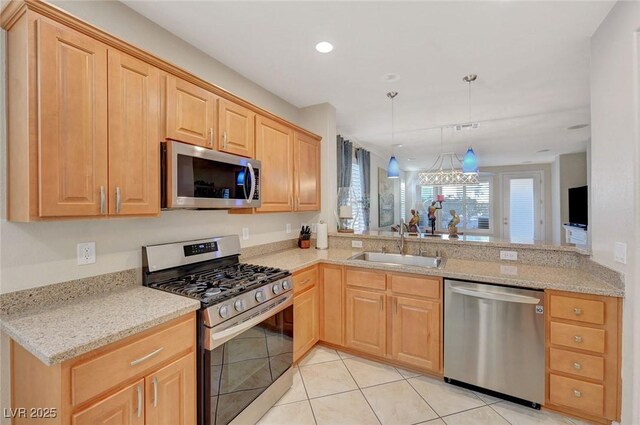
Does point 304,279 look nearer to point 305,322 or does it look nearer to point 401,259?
point 305,322

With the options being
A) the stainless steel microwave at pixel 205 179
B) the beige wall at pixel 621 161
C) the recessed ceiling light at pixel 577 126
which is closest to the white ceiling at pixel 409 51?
the beige wall at pixel 621 161

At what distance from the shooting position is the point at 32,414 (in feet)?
3.89

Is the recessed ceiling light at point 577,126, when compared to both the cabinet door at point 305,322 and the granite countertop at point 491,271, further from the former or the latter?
the cabinet door at point 305,322

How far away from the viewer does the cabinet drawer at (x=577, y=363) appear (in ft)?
5.69

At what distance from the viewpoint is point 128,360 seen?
121 centimetres

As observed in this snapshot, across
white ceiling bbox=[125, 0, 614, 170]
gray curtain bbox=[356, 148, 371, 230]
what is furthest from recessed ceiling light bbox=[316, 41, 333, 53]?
gray curtain bbox=[356, 148, 371, 230]

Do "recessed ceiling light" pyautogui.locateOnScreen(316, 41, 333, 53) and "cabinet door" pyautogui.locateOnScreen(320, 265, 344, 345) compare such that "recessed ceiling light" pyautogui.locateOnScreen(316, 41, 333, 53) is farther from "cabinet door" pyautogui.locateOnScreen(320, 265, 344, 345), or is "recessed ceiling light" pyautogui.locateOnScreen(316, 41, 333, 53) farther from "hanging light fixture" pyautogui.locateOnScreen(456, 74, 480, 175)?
"cabinet door" pyautogui.locateOnScreen(320, 265, 344, 345)

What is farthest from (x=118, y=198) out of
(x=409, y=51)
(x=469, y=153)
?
(x=469, y=153)

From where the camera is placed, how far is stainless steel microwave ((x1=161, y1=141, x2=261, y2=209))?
66.2 inches

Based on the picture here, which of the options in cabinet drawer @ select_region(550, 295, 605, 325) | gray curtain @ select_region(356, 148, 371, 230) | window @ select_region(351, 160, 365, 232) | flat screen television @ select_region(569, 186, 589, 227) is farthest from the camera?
flat screen television @ select_region(569, 186, 589, 227)

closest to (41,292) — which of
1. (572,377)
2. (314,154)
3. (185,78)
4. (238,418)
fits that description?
(238,418)

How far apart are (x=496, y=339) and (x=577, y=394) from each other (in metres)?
0.50

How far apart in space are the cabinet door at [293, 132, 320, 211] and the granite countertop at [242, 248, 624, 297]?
0.58 metres

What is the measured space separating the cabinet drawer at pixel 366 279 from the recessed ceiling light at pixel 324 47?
1.84 m
